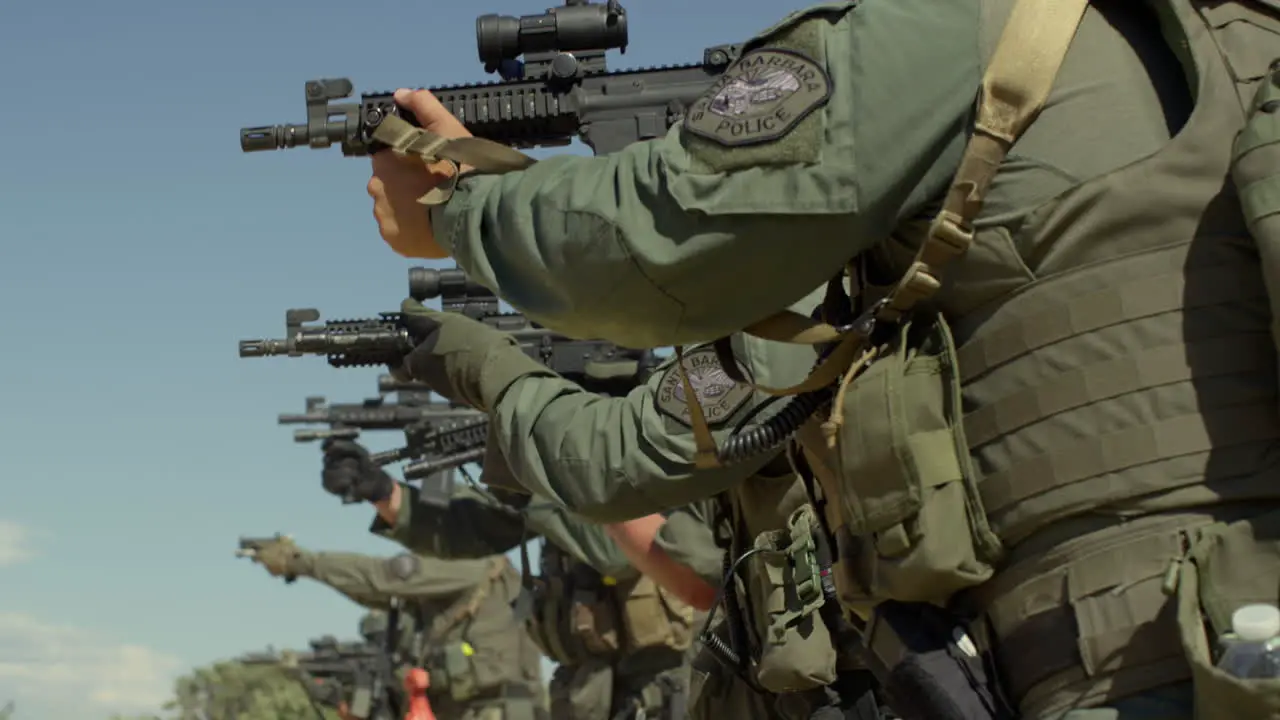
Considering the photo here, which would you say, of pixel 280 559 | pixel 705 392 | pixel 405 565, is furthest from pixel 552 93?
pixel 280 559

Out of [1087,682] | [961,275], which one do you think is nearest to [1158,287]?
[961,275]

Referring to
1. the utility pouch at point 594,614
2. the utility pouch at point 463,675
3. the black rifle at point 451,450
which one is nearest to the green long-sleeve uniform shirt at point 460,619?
the utility pouch at point 463,675

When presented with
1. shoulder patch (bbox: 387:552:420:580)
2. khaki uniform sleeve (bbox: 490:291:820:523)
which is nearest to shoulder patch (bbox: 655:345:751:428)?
khaki uniform sleeve (bbox: 490:291:820:523)

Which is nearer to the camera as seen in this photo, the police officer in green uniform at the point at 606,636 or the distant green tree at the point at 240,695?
the police officer in green uniform at the point at 606,636

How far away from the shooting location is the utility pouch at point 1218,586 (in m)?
1.88

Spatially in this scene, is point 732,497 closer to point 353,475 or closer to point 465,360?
point 465,360

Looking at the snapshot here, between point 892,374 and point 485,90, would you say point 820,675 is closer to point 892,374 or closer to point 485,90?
point 485,90

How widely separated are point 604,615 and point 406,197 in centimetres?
627

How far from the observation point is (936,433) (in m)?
2.27

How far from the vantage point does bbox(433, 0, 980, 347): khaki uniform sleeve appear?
2195 millimetres

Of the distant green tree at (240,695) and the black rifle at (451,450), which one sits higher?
the black rifle at (451,450)

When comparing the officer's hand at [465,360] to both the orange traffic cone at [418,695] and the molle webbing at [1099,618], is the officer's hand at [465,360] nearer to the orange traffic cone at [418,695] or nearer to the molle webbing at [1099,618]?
the molle webbing at [1099,618]

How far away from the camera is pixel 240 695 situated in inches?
942

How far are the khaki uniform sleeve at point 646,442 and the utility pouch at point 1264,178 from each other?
2.11 metres
